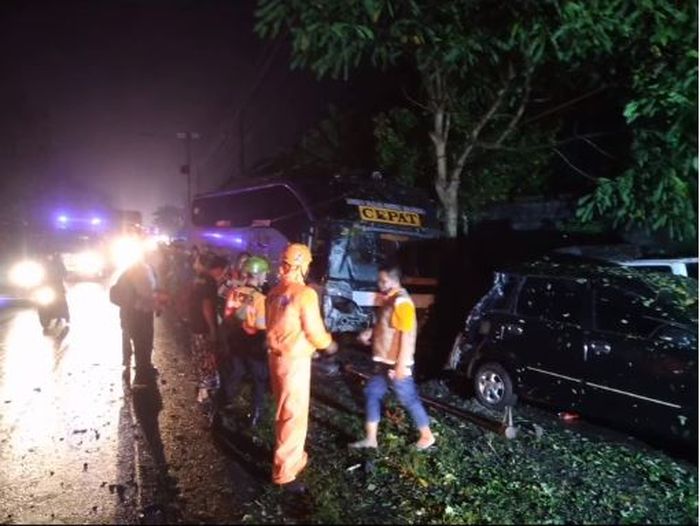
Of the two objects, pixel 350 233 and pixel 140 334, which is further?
pixel 350 233

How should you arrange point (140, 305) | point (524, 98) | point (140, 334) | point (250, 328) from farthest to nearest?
Result: point (524, 98) < point (140, 334) < point (140, 305) < point (250, 328)

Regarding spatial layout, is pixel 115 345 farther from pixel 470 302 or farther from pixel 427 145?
pixel 427 145

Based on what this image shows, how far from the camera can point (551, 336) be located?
6551 millimetres

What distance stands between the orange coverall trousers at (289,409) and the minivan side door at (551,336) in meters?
3.01

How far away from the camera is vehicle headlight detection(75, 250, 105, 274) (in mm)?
25375

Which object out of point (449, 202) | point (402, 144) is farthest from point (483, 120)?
point (402, 144)

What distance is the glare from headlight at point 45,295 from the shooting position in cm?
1178

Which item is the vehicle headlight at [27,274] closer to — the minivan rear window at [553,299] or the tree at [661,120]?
the minivan rear window at [553,299]

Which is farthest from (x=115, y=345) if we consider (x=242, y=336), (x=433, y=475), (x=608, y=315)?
(x=608, y=315)

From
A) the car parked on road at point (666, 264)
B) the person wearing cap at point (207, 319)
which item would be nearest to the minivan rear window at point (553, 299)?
the car parked on road at point (666, 264)

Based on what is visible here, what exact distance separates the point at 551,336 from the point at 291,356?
3.22 m

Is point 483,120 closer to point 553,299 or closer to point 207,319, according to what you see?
point 553,299

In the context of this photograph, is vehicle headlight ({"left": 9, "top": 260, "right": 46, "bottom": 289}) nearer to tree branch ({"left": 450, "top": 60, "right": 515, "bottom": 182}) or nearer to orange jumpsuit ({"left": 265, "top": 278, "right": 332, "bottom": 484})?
tree branch ({"left": 450, "top": 60, "right": 515, "bottom": 182})

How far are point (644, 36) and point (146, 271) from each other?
635 cm
